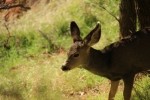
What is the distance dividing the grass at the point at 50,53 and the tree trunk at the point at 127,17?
104 cm

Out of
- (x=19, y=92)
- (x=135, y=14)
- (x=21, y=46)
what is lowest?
(x=21, y=46)

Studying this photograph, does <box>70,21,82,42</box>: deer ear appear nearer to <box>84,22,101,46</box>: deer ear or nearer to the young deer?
the young deer

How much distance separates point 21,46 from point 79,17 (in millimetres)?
1803

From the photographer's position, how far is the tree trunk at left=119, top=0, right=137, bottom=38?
9.04m

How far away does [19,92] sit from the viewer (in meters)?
8.82

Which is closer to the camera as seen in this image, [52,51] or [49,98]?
[49,98]

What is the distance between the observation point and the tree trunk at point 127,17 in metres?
9.04

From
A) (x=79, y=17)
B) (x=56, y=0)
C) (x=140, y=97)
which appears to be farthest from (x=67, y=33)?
(x=140, y=97)

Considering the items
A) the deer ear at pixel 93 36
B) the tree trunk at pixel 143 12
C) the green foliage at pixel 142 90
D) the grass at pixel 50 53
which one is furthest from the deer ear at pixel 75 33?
the tree trunk at pixel 143 12

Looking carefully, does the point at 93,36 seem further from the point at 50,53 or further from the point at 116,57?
the point at 50,53

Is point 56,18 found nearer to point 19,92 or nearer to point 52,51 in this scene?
point 52,51

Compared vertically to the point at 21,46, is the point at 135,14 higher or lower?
higher

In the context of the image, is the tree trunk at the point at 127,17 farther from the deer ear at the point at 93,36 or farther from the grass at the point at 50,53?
the deer ear at the point at 93,36

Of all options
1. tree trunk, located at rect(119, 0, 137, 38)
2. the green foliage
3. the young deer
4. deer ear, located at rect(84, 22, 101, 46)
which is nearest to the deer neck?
the young deer
